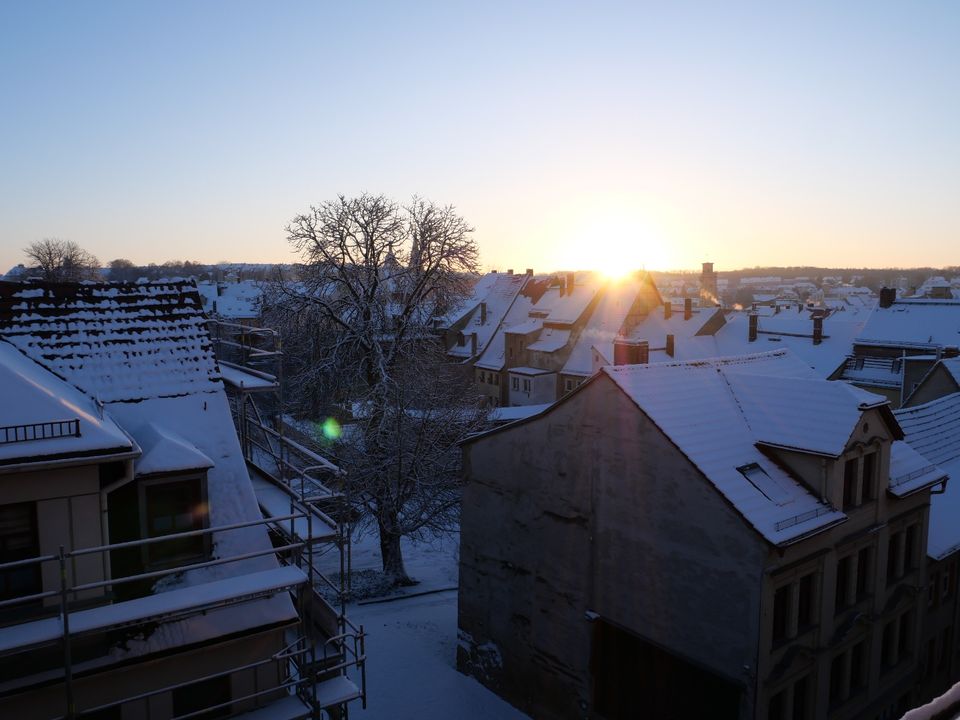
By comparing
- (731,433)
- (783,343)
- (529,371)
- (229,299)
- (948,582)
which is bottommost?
(948,582)

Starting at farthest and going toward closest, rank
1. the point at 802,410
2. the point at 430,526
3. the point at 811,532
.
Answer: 1. the point at 430,526
2. the point at 802,410
3. the point at 811,532

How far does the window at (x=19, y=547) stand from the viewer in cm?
920

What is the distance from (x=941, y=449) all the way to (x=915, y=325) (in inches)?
862

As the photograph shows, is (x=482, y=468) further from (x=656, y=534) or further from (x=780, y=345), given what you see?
(x=780, y=345)

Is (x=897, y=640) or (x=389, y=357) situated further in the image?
(x=389, y=357)

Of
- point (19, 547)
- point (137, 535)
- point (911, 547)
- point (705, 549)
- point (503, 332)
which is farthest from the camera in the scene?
point (503, 332)

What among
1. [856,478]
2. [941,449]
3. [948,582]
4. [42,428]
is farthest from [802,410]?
[42,428]

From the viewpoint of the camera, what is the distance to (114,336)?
12.3 m

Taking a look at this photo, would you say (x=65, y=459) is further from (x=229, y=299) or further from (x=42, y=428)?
(x=229, y=299)

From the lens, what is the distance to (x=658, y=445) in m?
15.4

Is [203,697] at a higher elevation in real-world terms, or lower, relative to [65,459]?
lower

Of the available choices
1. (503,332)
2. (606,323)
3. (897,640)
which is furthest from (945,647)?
(503,332)

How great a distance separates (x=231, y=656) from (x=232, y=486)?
2522mm

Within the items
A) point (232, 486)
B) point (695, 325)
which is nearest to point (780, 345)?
point (695, 325)
